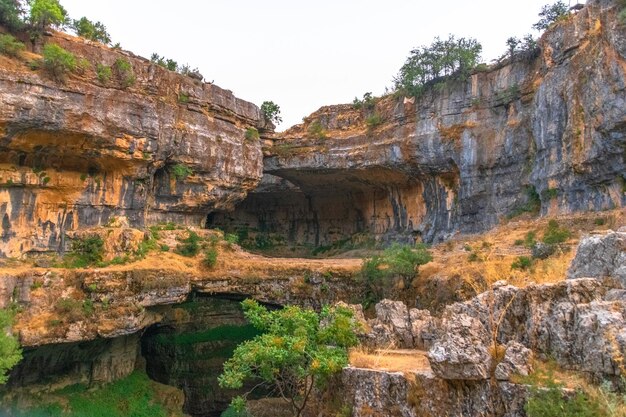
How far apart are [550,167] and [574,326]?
635 inches

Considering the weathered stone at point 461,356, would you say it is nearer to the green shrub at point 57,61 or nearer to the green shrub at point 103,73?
the green shrub at point 57,61

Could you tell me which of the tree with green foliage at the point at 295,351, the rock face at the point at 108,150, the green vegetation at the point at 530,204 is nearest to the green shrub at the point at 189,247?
the rock face at the point at 108,150

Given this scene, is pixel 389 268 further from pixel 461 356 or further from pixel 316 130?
pixel 316 130

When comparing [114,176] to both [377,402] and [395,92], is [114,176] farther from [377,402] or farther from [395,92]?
[377,402]

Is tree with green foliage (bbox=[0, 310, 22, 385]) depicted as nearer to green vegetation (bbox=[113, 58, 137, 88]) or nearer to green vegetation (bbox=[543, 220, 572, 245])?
green vegetation (bbox=[113, 58, 137, 88])

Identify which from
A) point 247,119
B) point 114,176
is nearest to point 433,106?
point 247,119

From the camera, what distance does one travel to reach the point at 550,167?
68.6 ft

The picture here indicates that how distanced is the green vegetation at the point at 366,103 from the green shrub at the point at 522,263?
17.4 m

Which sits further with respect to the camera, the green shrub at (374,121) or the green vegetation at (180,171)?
the green shrub at (374,121)

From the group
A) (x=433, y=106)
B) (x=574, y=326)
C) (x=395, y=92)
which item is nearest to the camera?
(x=574, y=326)

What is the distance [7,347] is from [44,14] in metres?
14.9

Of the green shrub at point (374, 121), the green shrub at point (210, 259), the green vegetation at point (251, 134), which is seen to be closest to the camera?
the green shrub at point (210, 259)

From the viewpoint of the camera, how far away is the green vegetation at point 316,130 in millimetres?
30880

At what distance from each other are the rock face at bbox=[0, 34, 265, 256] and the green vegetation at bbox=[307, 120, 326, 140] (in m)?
5.05
